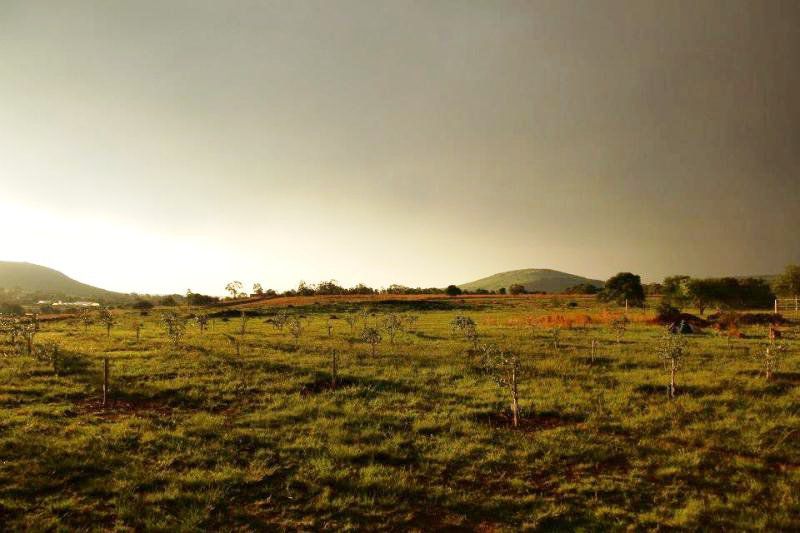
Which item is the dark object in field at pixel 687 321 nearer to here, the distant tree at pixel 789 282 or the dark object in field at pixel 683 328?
the dark object in field at pixel 683 328

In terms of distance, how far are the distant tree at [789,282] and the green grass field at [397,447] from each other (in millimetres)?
76194

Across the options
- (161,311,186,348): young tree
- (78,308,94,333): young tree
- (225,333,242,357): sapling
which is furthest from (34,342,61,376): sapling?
(78,308,94,333): young tree

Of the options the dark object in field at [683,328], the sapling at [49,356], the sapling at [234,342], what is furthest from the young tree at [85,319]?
the dark object in field at [683,328]

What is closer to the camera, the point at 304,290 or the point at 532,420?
the point at 532,420

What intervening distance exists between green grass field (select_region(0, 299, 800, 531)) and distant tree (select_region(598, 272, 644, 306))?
2396 inches

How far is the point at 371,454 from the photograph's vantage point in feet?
49.4

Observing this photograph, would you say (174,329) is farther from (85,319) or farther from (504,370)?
(504,370)

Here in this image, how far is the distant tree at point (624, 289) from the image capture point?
85.3 meters

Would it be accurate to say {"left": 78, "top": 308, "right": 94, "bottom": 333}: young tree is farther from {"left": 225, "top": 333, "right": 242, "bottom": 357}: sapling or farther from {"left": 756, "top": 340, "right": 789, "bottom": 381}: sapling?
{"left": 756, "top": 340, "right": 789, "bottom": 381}: sapling

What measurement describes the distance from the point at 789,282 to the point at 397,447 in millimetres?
104387

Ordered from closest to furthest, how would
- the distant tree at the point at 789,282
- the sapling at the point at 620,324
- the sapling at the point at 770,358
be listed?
the sapling at the point at 770,358
the sapling at the point at 620,324
the distant tree at the point at 789,282

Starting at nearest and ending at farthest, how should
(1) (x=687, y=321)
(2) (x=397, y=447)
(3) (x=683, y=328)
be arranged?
(2) (x=397, y=447)
(3) (x=683, y=328)
(1) (x=687, y=321)

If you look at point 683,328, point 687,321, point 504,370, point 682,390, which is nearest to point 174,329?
point 504,370

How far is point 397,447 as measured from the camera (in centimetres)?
1559
